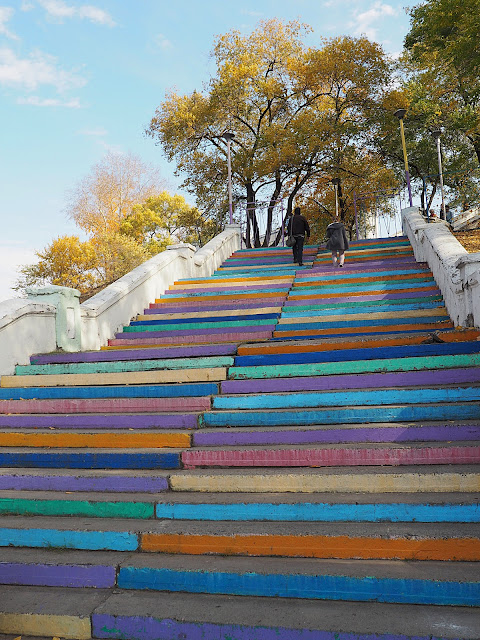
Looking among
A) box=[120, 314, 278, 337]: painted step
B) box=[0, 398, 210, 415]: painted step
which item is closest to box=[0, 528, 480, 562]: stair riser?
box=[0, 398, 210, 415]: painted step

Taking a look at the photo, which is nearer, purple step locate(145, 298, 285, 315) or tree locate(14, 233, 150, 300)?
purple step locate(145, 298, 285, 315)

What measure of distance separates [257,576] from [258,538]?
29cm

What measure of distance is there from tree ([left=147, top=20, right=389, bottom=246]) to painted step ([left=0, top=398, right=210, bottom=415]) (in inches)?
681

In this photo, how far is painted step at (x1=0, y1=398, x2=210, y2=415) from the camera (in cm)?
485

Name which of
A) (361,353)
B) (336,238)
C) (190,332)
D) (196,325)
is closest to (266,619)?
(361,353)

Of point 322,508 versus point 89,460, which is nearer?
point 322,508

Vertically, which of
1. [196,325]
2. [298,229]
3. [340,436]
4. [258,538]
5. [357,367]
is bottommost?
[258,538]

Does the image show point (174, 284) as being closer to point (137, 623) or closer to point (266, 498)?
point (266, 498)

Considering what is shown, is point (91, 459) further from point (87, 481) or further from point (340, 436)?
point (340, 436)

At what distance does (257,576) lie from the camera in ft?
9.41

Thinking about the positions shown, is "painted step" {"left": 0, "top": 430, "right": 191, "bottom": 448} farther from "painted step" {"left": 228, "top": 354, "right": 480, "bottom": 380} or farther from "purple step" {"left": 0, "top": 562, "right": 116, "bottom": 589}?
"purple step" {"left": 0, "top": 562, "right": 116, "bottom": 589}

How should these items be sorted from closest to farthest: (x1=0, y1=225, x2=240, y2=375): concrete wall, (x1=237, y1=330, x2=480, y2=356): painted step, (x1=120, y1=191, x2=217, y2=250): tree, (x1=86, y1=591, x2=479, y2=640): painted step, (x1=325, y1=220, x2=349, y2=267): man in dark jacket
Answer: (x1=86, y1=591, x2=479, y2=640): painted step, (x1=237, y1=330, x2=480, y2=356): painted step, (x1=0, y1=225, x2=240, y2=375): concrete wall, (x1=325, y1=220, x2=349, y2=267): man in dark jacket, (x1=120, y1=191, x2=217, y2=250): tree

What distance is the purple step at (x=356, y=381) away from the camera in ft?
15.0

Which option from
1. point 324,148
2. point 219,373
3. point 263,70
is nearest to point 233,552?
point 219,373
